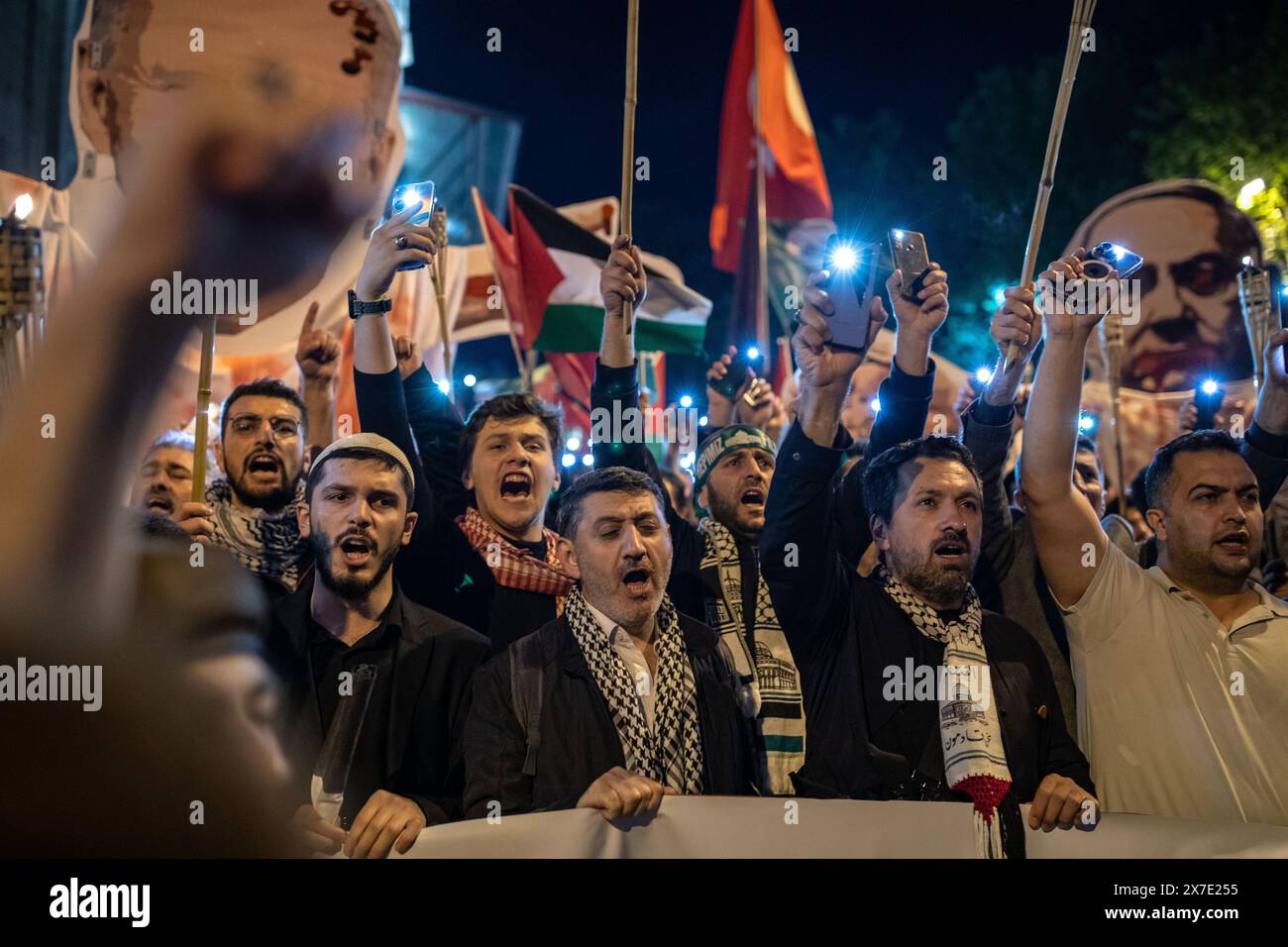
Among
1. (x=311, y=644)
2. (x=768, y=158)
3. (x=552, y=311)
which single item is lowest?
(x=311, y=644)

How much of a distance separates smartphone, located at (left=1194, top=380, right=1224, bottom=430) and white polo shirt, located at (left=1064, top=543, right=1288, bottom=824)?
2.26 meters

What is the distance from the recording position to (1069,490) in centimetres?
385

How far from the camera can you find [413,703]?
3459mm

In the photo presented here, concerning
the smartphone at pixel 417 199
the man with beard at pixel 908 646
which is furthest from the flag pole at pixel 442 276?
the man with beard at pixel 908 646

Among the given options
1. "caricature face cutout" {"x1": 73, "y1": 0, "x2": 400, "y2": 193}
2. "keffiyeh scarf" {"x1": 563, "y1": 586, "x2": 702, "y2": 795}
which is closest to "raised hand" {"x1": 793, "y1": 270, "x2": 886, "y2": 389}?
"keffiyeh scarf" {"x1": 563, "y1": 586, "x2": 702, "y2": 795}

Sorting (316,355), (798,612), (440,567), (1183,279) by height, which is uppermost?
(1183,279)

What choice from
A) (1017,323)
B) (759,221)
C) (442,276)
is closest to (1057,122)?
(1017,323)

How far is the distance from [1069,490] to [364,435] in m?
2.20

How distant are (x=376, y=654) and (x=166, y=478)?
191 centimetres

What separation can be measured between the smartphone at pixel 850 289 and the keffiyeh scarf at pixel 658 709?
1128 mm

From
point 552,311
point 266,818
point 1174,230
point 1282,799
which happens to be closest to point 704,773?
point 1282,799

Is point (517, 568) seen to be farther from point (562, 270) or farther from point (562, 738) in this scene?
point (562, 270)

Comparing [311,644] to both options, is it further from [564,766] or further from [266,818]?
[266,818]

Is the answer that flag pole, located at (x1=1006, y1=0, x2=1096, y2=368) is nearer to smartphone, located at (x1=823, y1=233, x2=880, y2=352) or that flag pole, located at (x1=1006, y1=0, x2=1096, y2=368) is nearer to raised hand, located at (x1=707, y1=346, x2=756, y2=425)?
smartphone, located at (x1=823, y1=233, x2=880, y2=352)
